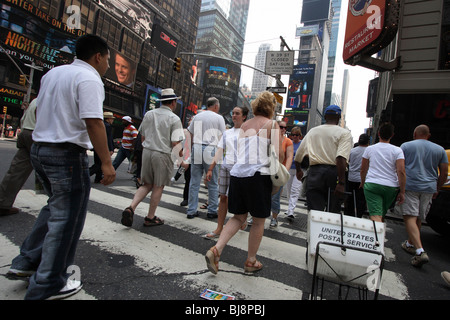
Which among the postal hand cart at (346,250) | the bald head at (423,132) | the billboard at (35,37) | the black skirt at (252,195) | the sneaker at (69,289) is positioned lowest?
the sneaker at (69,289)

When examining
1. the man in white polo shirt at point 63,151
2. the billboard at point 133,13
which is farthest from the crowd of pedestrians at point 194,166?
the billboard at point 133,13

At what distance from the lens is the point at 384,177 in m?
3.90

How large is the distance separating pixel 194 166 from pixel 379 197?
3.07 meters

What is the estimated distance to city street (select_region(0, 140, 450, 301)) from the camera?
2.28m

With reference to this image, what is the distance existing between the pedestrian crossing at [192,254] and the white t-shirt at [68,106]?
3.99ft

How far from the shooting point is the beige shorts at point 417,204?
4.04 meters

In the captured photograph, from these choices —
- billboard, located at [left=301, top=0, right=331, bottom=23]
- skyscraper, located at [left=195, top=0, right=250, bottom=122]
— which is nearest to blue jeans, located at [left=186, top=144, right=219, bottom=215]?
skyscraper, located at [left=195, top=0, right=250, bottom=122]

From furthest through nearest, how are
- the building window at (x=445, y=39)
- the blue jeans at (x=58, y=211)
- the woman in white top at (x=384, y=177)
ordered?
the building window at (x=445, y=39) → the woman in white top at (x=384, y=177) → the blue jeans at (x=58, y=211)

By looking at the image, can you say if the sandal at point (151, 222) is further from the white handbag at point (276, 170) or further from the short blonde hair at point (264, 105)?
the short blonde hair at point (264, 105)

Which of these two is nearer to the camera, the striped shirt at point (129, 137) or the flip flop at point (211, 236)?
the flip flop at point (211, 236)

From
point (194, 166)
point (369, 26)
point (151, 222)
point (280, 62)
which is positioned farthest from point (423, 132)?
point (280, 62)

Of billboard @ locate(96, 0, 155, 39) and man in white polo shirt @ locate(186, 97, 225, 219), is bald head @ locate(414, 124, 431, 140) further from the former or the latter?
billboard @ locate(96, 0, 155, 39)

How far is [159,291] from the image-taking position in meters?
2.23

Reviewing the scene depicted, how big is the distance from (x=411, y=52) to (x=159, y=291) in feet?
40.9
